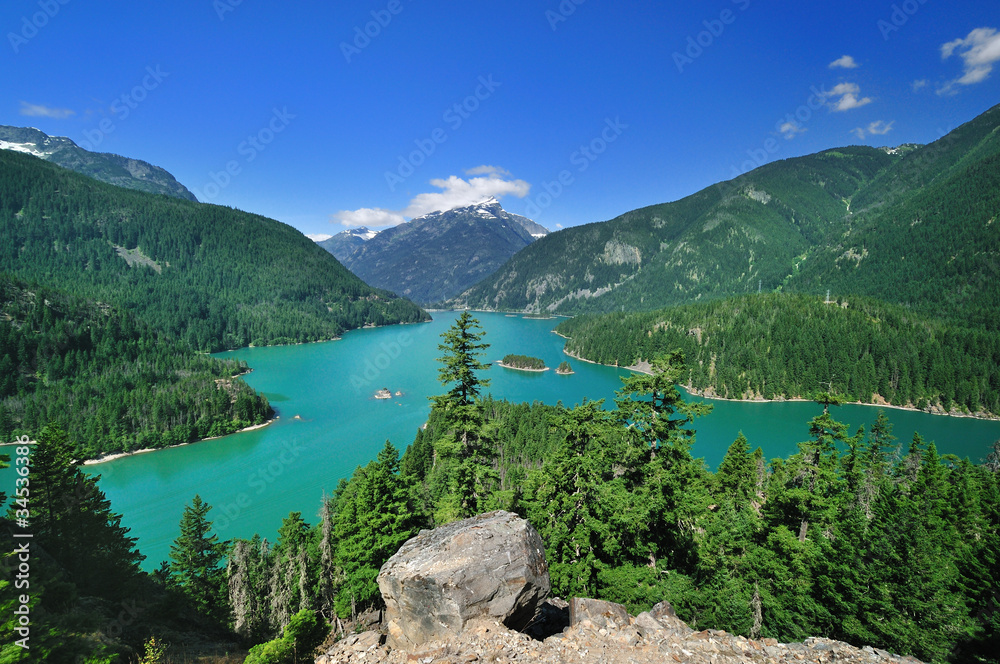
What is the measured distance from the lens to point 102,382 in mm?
81500

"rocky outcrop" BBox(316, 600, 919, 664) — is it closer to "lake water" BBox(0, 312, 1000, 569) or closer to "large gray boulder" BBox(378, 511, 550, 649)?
"large gray boulder" BBox(378, 511, 550, 649)

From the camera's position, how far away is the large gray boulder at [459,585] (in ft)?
34.3

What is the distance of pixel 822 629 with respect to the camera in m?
15.6

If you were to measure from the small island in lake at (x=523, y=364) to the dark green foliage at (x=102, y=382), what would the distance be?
70541 mm

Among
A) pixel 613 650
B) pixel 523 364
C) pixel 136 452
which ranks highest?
pixel 613 650

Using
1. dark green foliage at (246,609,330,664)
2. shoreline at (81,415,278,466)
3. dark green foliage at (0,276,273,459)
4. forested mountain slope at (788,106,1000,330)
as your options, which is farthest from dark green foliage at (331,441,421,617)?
forested mountain slope at (788,106,1000,330)

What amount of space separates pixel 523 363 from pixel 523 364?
0.38 m

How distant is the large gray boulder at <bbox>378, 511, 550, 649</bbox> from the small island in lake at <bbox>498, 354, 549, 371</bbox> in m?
119

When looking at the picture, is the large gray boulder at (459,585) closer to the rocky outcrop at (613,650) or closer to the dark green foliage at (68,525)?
the rocky outcrop at (613,650)

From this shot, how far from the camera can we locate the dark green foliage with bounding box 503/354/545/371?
430ft

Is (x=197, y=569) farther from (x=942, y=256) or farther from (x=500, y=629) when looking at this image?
(x=942, y=256)

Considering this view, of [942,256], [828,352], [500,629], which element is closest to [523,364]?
[828,352]

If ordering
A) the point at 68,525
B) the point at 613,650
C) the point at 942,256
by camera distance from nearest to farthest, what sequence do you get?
the point at 613,650
the point at 68,525
the point at 942,256

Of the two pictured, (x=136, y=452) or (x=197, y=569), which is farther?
(x=136, y=452)
